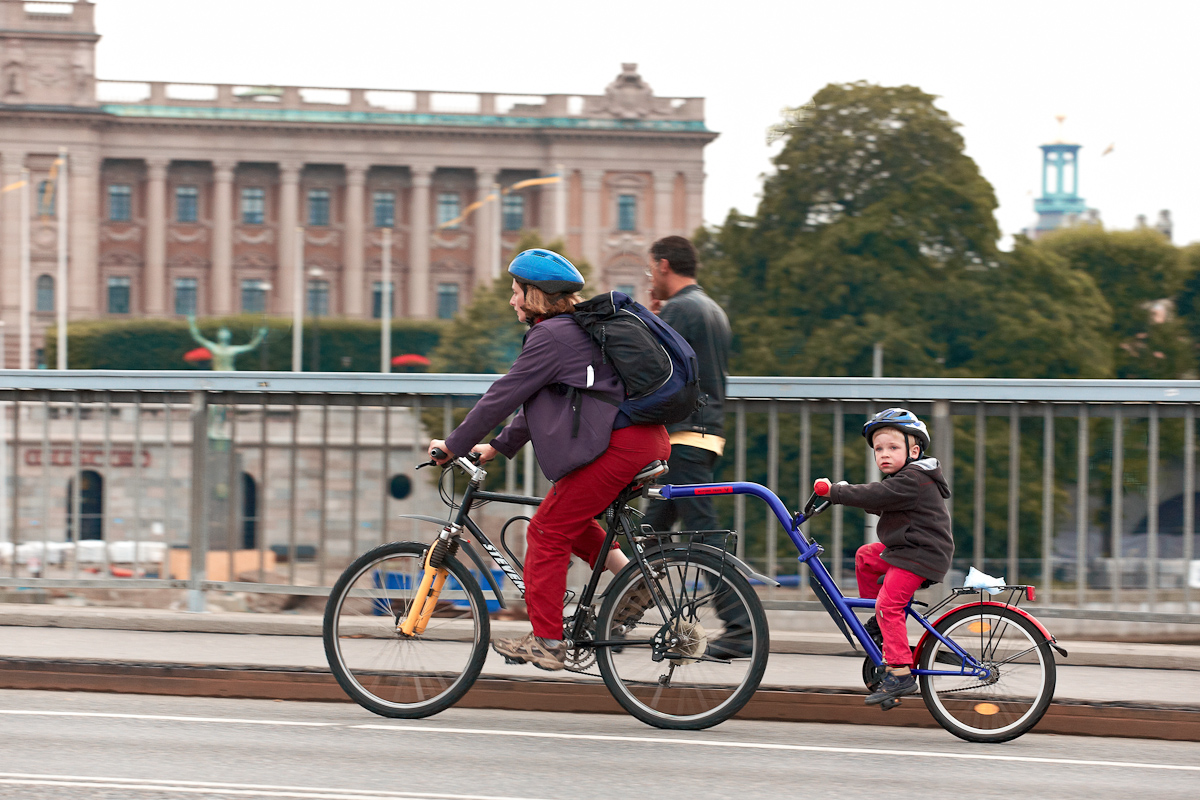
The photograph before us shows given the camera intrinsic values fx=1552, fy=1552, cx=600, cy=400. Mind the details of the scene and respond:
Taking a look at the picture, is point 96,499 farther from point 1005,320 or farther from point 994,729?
point 1005,320

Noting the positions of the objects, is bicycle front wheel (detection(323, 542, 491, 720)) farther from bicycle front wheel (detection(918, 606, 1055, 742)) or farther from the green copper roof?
the green copper roof

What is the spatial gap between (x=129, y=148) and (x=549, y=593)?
88.9 metres

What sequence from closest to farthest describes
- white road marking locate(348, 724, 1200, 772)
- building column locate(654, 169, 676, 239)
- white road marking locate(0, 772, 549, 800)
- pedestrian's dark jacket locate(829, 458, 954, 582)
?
white road marking locate(0, 772, 549, 800), white road marking locate(348, 724, 1200, 772), pedestrian's dark jacket locate(829, 458, 954, 582), building column locate(654, 169, 676, 239)

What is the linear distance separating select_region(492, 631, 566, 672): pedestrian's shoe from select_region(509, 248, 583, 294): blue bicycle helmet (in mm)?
1374

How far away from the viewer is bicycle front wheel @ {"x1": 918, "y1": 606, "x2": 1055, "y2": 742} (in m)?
5.97

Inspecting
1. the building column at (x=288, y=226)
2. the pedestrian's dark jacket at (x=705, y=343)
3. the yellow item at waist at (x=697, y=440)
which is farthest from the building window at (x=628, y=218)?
the yellow item at waist at (x=697, y=440)

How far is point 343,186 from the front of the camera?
93.3 meters

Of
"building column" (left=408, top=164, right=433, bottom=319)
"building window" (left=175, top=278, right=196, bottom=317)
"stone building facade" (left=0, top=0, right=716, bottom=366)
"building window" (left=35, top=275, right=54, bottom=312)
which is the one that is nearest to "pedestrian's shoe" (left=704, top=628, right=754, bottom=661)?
"stone building facade" (left=0, top=0, right=716, bottom=366)

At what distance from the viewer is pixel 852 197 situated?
153 feet

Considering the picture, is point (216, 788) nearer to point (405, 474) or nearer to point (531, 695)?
point (531, 695)

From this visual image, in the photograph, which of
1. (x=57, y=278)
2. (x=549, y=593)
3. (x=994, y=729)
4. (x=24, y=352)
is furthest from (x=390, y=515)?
(x=57, y=278)

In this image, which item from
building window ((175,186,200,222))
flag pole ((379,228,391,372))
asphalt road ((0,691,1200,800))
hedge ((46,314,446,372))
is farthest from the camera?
building window ((175,186,200,222))

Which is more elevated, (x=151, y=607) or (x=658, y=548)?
(x=658, y=548)

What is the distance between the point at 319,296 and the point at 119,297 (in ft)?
37.6
